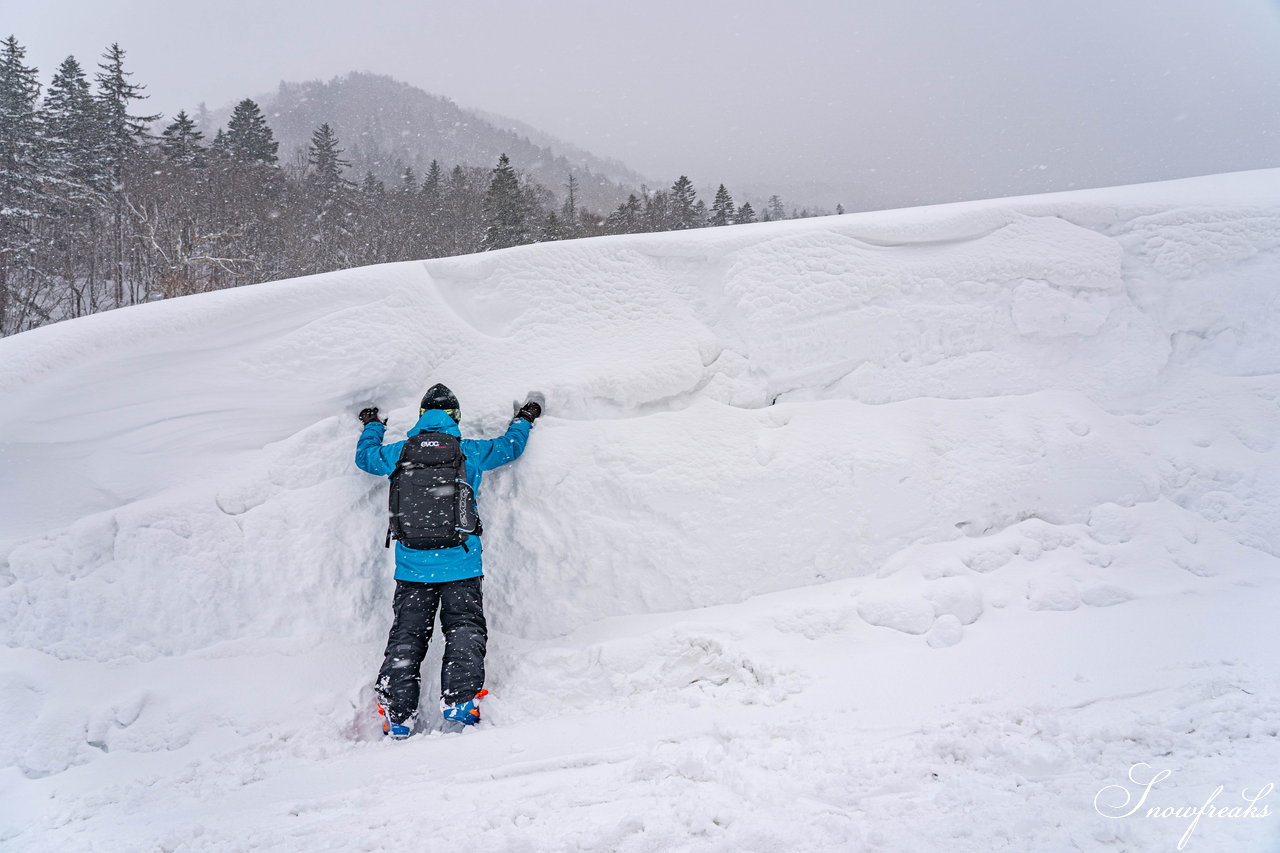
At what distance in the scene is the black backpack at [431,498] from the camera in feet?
11.4

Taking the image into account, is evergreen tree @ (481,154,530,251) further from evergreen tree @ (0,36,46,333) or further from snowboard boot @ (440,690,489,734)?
snowboard boot @ (440,690,489,734)

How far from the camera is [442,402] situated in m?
3.81

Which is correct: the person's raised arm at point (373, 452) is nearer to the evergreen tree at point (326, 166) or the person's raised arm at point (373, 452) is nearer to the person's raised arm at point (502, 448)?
the person's raised arm at point (502, 448)

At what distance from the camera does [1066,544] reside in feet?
12.3

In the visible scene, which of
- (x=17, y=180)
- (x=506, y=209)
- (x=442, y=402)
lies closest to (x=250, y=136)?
(x=17, y=180)

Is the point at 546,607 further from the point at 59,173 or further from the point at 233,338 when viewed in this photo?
the point at 59,173

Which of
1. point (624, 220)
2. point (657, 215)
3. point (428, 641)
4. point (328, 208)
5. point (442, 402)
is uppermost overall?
point (657, 215)

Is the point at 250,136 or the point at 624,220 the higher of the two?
the point at 250,136

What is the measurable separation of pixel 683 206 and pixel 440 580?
40651mm

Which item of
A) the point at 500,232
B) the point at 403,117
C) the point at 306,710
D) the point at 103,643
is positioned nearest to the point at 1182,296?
the point at 306,710

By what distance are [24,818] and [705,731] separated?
3.01 meters

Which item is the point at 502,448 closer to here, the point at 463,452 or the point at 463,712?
the point at 463,452

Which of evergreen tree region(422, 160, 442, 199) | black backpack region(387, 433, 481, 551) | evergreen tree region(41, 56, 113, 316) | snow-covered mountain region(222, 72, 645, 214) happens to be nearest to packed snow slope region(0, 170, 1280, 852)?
black backpack region(387, 433, 481, 551)

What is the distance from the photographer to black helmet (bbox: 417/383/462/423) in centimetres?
380
